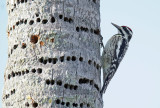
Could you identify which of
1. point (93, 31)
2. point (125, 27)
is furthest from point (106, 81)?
point (125, 27)

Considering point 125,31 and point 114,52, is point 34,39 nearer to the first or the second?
point 114,52

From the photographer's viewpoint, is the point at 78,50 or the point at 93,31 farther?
the point at 93,31

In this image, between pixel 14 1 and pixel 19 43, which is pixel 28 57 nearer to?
pixel 19 43

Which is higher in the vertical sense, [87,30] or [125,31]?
[87,30]

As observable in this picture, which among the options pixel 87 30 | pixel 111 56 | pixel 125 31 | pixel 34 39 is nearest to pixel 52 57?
pixel 34 39

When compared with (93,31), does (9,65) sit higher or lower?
lower

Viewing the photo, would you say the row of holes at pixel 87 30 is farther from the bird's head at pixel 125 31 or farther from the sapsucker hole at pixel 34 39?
the bird's head at pixel 125 31

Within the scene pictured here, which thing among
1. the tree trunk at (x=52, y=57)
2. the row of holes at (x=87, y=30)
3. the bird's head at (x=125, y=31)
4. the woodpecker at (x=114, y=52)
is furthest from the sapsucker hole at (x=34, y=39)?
the bird's head at (x=125, y=31)
